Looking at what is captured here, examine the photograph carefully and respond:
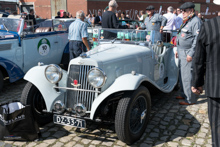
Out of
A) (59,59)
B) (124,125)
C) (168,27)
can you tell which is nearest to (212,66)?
(124,125)

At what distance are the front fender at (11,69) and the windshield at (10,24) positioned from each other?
0.95 metres

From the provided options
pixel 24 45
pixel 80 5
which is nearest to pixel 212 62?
pixel 24 45

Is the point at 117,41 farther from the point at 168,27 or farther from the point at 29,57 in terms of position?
the point at 168,27

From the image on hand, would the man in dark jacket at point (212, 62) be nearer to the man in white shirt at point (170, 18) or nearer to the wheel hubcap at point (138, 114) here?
the wheel hubcap at point (138, 114)

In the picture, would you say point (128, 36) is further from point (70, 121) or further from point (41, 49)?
point (41, 49)

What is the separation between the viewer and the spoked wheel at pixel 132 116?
9.60 feet

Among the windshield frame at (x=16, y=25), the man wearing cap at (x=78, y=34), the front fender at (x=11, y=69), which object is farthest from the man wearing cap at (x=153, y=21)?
the front fender at (x=11, y=69)

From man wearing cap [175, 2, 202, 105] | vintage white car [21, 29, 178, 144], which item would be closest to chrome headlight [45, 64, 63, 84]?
vintage white car [21, 29, 178, 144]

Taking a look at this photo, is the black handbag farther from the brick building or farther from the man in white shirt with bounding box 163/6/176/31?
the brick building

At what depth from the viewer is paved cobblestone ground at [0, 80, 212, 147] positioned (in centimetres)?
321

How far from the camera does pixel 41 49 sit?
6.29 metres

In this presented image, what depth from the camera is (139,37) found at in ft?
14.0

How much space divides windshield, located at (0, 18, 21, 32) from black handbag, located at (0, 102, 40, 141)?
3.17 meters

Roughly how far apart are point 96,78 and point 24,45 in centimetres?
342
